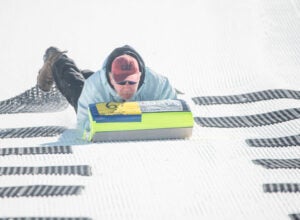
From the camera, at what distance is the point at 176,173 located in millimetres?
4656

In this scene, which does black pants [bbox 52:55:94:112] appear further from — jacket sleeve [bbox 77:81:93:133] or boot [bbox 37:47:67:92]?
jacket sleeve [bbox 77:81:93:133]

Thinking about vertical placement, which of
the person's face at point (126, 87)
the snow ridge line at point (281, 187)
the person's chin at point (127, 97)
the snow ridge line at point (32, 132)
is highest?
the person's face at point (126, 87)

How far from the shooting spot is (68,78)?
20.6 feet

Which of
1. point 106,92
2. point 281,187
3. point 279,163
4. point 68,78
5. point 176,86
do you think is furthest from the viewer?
point 176,86

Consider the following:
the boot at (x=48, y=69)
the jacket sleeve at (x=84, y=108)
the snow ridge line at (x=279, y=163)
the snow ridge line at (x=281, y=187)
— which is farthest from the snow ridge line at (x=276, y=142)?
the boot at (x=48, y=69)

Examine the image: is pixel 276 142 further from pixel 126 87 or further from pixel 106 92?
pixel 106 92

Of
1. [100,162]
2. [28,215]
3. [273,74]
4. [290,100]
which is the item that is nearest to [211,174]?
[100,162]

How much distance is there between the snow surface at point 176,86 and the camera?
13.9 feet

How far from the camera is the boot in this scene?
6.59 meters

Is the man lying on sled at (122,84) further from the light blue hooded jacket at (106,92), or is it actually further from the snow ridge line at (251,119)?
the snow ridge line at (251,119)

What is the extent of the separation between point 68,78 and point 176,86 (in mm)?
1198

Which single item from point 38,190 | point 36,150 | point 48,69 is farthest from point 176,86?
point 38,190

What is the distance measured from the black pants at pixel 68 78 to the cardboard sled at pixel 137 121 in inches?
31.7

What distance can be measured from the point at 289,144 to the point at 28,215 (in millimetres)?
2087
